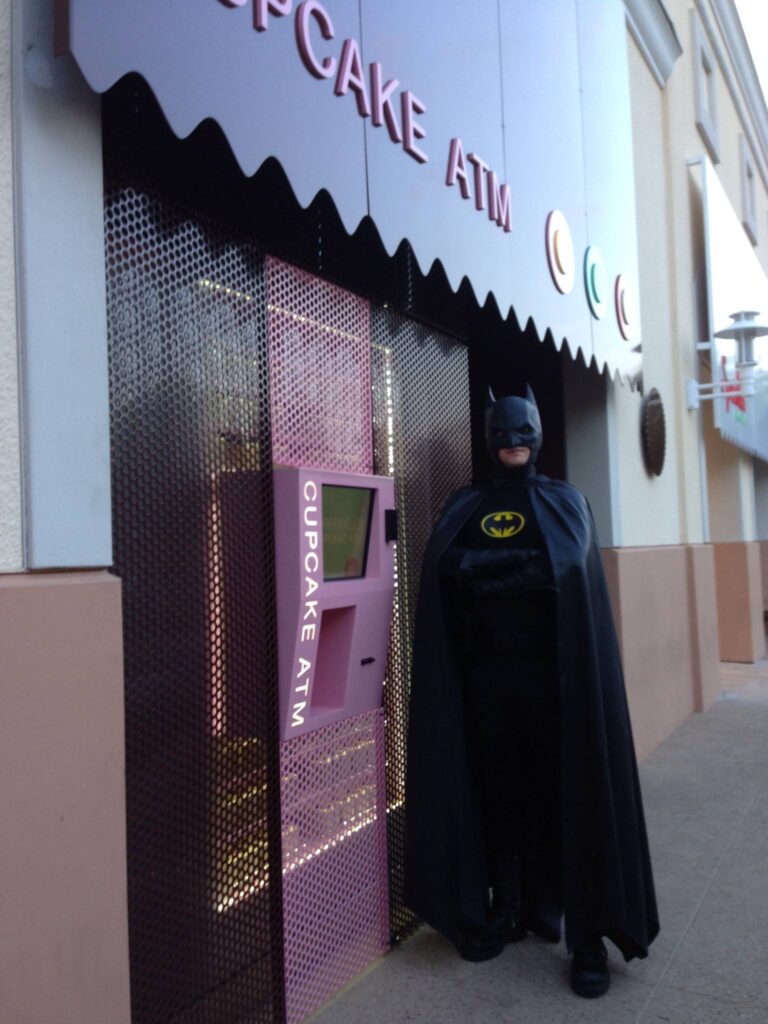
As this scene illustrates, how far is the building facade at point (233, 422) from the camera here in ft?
7.07

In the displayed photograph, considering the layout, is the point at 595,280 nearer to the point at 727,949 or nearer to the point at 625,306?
the point at 625,306

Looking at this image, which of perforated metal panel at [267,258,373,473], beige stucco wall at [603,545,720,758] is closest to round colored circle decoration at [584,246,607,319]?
beige stucco wall at [603,545,720,758]

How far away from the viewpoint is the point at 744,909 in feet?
13.0

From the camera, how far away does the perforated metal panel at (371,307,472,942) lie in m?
3.76

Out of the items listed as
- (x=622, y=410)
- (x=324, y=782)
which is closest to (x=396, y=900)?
(x=324, y=782)

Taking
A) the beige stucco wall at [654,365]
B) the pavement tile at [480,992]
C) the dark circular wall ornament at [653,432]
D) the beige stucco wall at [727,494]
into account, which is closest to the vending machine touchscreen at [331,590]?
the pavement tile at [480,992]

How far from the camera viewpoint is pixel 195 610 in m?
2.80

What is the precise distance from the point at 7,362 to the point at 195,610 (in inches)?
37.7

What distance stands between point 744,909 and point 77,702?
3.06 metres

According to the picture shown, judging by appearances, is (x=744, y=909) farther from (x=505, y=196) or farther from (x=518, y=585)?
(x=505, y=196)

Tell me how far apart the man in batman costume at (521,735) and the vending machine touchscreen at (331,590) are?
179 mm

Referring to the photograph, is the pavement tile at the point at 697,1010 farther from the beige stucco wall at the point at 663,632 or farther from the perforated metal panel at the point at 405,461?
the beige stucco wall at the point at 663,632

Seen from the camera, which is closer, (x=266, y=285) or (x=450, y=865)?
(x=266, y=285)

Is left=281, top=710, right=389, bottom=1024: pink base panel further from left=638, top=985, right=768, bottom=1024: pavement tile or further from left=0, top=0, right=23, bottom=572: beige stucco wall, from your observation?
left=0, top=0, right=23, bottom=572: beige stucco wall
